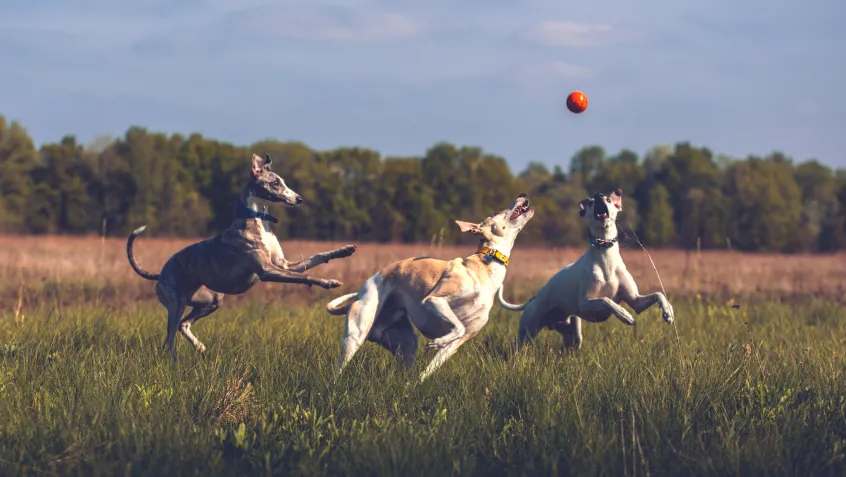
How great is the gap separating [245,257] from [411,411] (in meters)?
2.35

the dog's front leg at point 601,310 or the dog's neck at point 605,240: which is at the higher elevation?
the dog's neck at point 605,240

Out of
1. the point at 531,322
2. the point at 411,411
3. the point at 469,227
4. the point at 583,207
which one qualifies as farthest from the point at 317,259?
the point at 583,207

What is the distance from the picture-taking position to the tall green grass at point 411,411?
480cm

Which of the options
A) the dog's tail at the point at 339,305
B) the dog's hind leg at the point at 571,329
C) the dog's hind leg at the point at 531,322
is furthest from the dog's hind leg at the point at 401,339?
the dog's hind leg at the point at 571,329

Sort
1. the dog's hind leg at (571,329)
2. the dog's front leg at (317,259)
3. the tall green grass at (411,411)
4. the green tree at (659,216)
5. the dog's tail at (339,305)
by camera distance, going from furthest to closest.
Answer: the green tree at (659,216)
the dog's hind leg at (571,329)
the dog's front leg at (317,259)
the dog's tail at (339,305)
the tall green grass at (411,411)

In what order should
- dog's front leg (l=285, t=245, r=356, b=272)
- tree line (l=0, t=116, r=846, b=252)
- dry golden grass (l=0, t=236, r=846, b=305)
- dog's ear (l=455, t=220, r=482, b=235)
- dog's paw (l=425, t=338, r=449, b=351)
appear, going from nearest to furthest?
1. dog's paw (l=425, t=338, r=449, b=351)
2. dog's ear (l=455, t=220, r=482, b=235)
3. dog's front leg (l=285, t=245, r=356, b=272)
4. dry golden grass (l=0, t=236, r=846, b=305)
5. tree line (l=0, t=116, r=846, b=252)

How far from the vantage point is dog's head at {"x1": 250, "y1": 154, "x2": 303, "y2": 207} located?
7262mm

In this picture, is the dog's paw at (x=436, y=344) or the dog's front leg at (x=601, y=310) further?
the dog's front leg at (x=601, y=310)

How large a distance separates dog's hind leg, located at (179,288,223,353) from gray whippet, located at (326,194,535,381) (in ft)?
5.74

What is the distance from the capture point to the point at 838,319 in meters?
10.9

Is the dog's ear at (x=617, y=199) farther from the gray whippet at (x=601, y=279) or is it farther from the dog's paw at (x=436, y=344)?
the dog's paw at (x=436, y=344)

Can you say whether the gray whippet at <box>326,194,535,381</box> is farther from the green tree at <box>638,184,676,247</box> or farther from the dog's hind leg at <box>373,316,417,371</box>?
the green tree at <box>638,184,676,247</box>

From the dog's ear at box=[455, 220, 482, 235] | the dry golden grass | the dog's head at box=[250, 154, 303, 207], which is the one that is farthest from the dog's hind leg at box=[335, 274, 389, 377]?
the dry golden grass

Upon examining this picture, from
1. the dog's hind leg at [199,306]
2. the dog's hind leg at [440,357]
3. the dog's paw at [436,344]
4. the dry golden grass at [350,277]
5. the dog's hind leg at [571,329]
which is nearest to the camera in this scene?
the dog's paw at [436,344]
